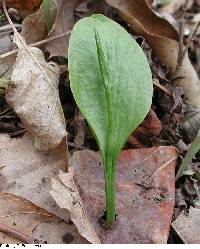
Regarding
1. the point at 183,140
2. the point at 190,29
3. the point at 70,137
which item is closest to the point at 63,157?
the point at 70,137

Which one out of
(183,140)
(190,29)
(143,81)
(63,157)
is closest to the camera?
(143,81)

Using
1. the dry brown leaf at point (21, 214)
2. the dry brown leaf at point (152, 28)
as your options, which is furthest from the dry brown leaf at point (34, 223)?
the dry brown leaf at point (152, 28)

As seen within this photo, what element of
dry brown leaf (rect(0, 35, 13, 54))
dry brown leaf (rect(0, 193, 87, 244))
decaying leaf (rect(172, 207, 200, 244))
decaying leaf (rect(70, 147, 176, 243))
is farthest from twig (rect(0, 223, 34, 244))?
dry brown leaf (rect(0, 35, 13, 54))

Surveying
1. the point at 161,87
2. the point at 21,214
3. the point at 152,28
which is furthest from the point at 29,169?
the point at 152,28

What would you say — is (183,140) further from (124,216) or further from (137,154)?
(124,216)

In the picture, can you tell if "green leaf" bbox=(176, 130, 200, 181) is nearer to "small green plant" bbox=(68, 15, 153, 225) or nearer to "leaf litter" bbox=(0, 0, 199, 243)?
"leaf litter" bbox=(0, 0, 199, 243)

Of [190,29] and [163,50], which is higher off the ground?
[163,50]

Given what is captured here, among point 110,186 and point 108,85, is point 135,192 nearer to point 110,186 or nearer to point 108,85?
point 110,186
